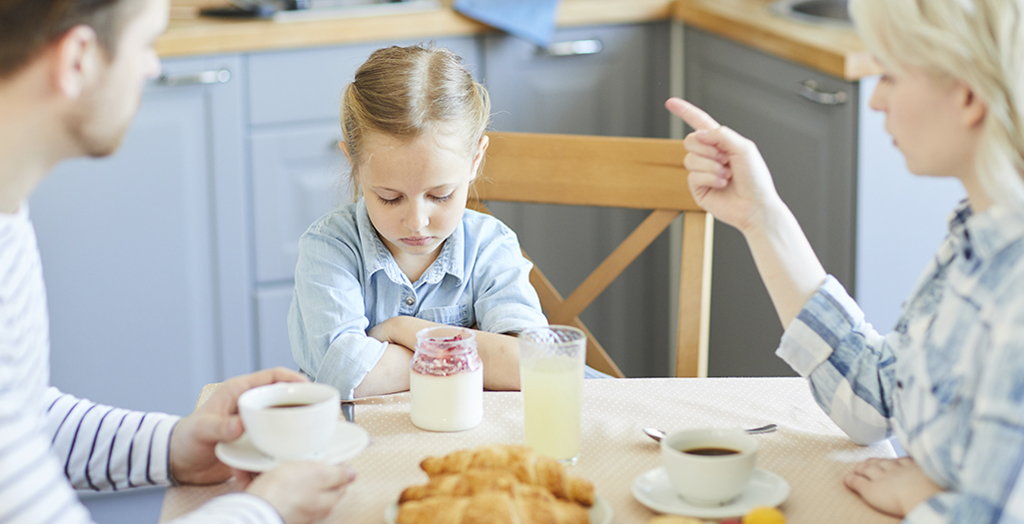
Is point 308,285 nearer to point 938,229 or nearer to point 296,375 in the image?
point 296,375

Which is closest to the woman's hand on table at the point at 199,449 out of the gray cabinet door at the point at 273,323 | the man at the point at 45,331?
the man at the point at 45,331

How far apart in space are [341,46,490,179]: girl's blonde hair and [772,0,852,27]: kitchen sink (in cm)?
127

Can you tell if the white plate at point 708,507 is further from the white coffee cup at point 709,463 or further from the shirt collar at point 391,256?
the shirt collar at point 391,256

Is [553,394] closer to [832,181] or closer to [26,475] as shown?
[26,475]

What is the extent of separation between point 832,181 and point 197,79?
1.23m

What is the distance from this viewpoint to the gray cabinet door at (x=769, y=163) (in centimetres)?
237

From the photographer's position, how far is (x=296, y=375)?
1182 mm

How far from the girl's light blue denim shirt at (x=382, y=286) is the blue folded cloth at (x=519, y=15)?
1.08 metres

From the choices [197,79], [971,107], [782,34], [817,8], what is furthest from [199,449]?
[817,8]

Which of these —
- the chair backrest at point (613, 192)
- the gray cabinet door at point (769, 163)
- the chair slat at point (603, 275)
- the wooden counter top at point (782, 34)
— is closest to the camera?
the chair backrest at point (613, 192)

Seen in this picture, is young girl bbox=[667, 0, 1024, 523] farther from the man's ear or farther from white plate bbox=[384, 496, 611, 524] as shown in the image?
the man's ear

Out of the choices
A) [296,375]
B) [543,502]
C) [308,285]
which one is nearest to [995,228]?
[543,502]

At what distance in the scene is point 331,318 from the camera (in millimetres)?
1463

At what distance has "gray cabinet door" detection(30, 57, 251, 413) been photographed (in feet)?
8.28
